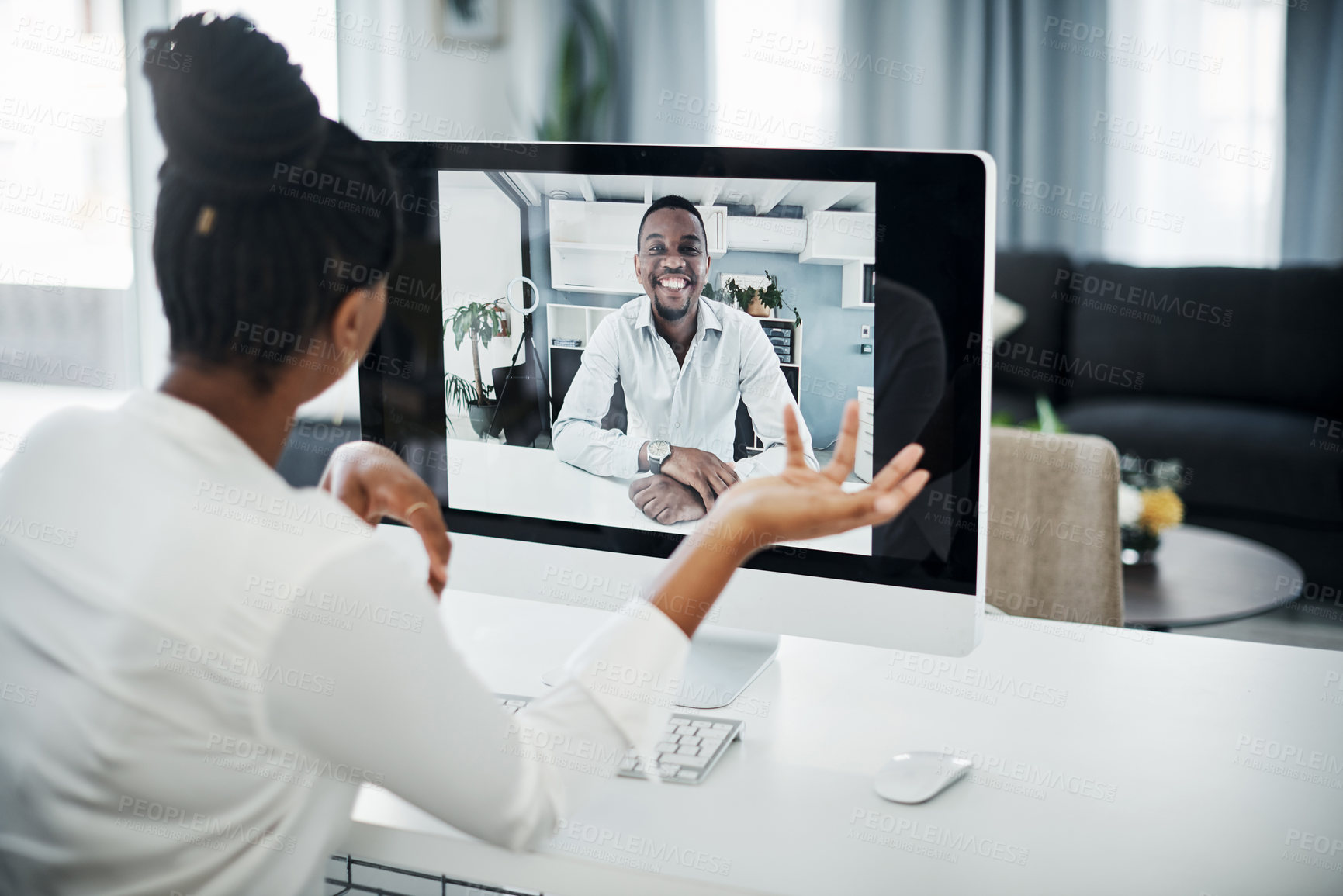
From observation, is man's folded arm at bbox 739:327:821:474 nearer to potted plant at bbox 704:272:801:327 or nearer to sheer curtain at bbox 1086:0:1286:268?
potted plant at bbox 704:272:801:327

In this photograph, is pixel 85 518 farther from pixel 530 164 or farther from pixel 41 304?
pixel 41 304

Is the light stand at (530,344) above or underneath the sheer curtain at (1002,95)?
underneath

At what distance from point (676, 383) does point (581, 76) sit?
333cm

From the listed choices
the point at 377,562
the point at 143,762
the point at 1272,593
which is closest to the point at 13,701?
the point at 143,762

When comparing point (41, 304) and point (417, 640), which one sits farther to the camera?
point (41, 304)

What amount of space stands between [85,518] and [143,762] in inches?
5.8

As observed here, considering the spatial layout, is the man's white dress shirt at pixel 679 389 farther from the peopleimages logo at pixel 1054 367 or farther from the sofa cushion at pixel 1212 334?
the sofa cushion at pixel 1212 334

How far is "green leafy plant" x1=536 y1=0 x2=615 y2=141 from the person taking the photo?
3945 millimetres

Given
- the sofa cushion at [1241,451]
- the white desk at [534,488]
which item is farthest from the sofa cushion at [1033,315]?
the white desk at [534,488]

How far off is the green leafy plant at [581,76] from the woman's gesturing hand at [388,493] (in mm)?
3061

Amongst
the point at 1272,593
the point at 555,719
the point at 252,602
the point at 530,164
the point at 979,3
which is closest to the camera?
the point at 252,602

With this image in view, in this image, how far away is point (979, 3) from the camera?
3.83 m

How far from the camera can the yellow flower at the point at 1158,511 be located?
209cm

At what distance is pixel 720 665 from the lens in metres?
1.06
